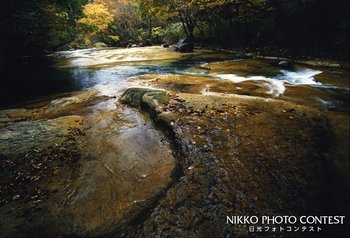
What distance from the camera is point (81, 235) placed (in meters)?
3.26

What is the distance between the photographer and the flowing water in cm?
370

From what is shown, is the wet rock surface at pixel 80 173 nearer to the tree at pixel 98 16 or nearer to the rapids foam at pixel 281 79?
the rapids foam at pixel 281 79

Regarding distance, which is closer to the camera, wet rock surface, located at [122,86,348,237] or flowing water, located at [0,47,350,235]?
wet rock surface, located at [122,86,348,237]

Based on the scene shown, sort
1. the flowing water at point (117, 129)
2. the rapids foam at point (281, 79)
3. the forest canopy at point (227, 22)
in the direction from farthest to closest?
the forest canopy at point (227, 22)
the rapids foam at point (281, 79)
the flowing water at point (117, 129)

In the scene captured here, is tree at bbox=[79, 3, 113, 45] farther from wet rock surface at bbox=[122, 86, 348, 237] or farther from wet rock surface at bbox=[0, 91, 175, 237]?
wet rock surface at bbox=[122, 86, 348, 237]

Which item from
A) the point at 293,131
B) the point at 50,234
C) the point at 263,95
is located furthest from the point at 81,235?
the point at 263,95

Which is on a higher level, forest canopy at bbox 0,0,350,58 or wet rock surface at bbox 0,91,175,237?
forest canopy at bbox 0,0,350,58

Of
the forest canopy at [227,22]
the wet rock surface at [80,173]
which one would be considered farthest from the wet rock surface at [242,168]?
the forest canopy at [227,22]

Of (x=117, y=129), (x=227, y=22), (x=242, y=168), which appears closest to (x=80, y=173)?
(x=117, y=129)

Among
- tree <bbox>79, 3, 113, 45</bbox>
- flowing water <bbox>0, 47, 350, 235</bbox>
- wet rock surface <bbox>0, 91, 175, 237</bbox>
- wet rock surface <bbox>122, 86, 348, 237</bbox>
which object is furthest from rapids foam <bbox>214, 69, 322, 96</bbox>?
tree <bbox>79, 3, 113, 45</bbox>

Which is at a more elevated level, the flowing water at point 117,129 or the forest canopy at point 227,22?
the forest canopy at point 227,22

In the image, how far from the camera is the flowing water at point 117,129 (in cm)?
370

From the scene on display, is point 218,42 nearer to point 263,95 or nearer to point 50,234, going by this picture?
point 263,95

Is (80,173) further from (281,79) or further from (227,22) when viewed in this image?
(227,22)
